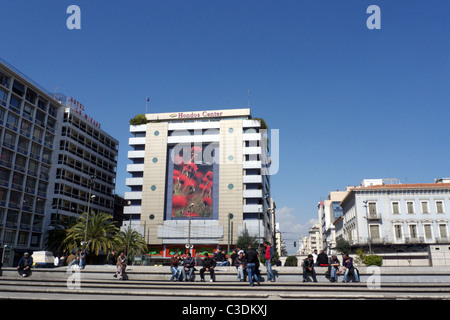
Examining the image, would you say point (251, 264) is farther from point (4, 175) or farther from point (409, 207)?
point (4, 175)

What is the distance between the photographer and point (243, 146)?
69.8 meters

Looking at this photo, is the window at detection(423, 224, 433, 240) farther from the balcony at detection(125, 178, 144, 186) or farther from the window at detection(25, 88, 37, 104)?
the window at detection(25, 88, 37, 104)

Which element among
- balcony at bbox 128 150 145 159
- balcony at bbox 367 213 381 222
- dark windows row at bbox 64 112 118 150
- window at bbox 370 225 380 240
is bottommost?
window at bbox 370 225 380 240

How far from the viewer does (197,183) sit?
69562mm

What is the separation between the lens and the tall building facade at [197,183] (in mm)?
66312

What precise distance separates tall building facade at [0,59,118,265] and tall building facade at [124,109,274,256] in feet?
28.4

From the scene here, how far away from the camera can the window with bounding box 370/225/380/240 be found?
2046 inches

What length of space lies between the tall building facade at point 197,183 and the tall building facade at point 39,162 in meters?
8.66

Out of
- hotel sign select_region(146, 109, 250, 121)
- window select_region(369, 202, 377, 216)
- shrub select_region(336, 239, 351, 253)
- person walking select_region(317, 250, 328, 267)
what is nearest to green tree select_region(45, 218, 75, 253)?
hotel sign select_region(146, 109, 250, 121)

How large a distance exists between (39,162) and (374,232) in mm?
51369
